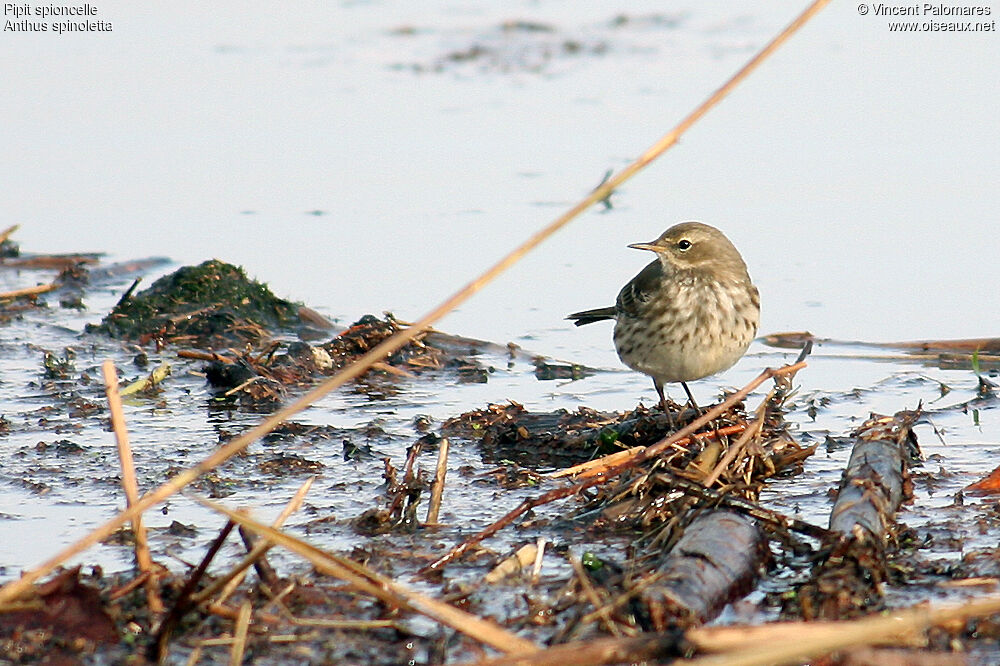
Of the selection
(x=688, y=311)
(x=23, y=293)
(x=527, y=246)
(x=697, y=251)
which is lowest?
(x=688, y=311)

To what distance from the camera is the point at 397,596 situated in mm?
4598

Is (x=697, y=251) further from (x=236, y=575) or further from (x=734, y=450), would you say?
(x=236, y=575)

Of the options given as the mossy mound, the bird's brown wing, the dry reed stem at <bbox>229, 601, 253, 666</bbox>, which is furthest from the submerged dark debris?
the bird's brown wing

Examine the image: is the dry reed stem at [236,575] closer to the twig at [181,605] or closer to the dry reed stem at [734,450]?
the twig at [181,605]

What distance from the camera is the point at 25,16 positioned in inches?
687

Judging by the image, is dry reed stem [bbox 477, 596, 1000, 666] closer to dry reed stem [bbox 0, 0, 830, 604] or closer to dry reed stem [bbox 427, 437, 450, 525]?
dry reed stem [bbox 0, 0, 830, 604]

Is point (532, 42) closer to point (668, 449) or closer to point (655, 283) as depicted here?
Result: point (655, 283)

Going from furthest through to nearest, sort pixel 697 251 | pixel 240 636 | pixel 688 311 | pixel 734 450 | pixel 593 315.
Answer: pixel 593 315 < pixel 697 251 < pixel 688 311 < pixel 734 450 < pixel 240 636

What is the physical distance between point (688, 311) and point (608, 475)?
A: 1.86 m

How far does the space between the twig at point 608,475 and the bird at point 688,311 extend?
138cm

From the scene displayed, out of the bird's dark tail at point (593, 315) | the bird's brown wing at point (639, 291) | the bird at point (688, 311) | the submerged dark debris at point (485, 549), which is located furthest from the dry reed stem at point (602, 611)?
the bird's dark tail at point (593, 315)

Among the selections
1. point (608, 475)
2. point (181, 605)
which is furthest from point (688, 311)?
point (181, 605)

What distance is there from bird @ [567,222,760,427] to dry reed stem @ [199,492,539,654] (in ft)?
9.98

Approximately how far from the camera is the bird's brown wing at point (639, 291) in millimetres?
7820
